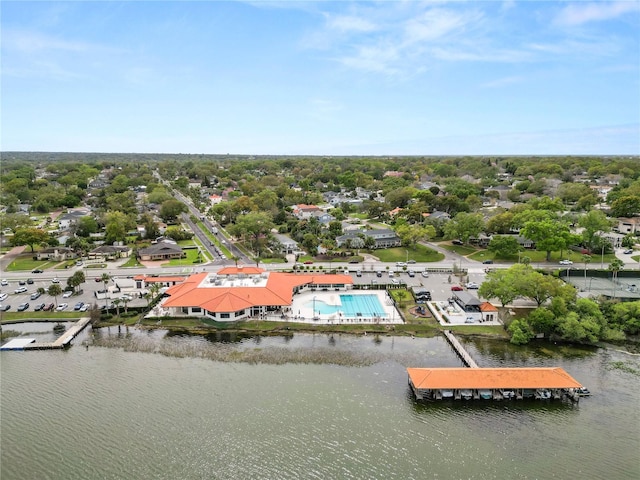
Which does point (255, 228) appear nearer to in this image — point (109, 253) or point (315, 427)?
point (109, 253)

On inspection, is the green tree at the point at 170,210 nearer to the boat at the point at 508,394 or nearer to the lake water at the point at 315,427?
the lake water at the point at 315,427

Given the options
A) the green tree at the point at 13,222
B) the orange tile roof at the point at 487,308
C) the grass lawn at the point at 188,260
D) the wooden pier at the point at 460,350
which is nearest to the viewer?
the wooden pier at the point at 460,350

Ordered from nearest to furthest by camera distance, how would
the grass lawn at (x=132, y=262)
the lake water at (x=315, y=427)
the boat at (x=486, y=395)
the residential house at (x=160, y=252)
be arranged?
the lake water at (x=315, y=427) → the boat at (x=486, y=395) → the grass lawn at (x=132, y=262) → the residential house at (x=160, y=252)

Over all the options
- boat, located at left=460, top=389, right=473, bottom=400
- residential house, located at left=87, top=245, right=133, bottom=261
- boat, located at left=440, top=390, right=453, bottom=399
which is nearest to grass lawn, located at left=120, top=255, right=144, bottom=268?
residential house, located at left=87, top=245, right=133, bottom=261

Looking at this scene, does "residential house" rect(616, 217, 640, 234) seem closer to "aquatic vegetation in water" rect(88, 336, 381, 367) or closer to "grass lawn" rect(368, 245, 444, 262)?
"grass lawn" rect(368, 245, 444, 262)

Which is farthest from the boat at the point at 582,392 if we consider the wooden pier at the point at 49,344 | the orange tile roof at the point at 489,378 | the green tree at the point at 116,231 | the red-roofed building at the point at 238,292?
the green tree at the point at 116,231

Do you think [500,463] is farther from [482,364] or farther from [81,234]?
[81,234]
